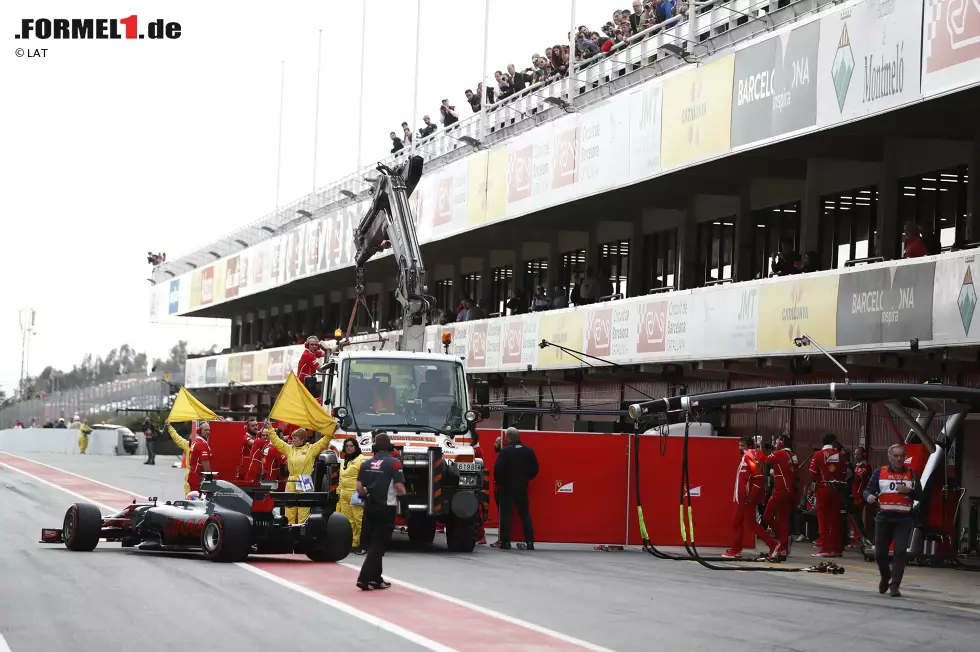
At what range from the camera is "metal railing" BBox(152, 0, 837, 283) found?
24594 millimetres

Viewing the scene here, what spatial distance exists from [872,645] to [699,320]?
49.0 feet

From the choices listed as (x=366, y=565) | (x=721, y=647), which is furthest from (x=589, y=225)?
(x=721, y=647)

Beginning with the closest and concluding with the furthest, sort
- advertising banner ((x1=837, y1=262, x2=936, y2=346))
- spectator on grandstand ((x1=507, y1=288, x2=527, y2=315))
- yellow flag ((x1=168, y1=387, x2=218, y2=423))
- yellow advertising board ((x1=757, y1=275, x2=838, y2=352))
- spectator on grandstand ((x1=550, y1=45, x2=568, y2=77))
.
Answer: advertising banner ((x1=837, y1=262, x2=936, y2=346))
yellow flag ((x1=168, y1=387, x2=218, y2=423))
yellow advertising board ((x1=757, y1=275, x2=838, y2=352))
spectator on grandstand ((x1=550, y1=45, x2=568, y2=77))
spectator on grandstand ((x1=507, y1=288, x2=527, y2=315))

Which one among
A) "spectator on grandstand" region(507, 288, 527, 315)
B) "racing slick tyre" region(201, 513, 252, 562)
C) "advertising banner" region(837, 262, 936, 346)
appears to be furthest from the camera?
"spectator on grandstand" region(507, 288, 527, 315)

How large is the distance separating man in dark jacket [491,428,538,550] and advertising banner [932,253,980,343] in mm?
6217

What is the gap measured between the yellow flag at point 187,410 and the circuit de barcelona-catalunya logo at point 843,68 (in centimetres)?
1096

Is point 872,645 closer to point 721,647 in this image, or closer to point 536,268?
point 721,647

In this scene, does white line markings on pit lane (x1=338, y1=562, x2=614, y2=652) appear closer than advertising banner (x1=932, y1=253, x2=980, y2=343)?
Yes

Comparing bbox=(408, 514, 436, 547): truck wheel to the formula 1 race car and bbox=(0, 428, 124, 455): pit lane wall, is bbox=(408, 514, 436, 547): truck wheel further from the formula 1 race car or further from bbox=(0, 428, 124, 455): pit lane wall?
bbox=(0, 428, 124, 455): pit lane wall

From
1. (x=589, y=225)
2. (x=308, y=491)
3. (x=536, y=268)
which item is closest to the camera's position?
(x=308, y=491)

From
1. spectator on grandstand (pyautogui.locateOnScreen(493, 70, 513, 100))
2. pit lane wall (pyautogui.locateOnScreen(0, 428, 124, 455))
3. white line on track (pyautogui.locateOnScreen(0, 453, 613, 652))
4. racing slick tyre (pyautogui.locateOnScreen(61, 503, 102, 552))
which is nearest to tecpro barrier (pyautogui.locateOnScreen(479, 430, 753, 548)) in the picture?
white line on track (pyautogui.locateOnScreen(0, 453, 613, 652))

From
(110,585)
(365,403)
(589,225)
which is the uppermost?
(589,225)

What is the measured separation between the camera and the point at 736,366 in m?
26.6

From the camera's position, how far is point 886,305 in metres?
20.7
